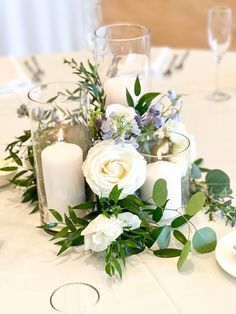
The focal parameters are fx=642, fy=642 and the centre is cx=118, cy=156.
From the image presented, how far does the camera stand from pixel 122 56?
1413mm

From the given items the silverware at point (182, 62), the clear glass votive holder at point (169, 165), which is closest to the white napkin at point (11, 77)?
the silverware at point (182, 62)

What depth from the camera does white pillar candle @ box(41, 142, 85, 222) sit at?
122 centimetres

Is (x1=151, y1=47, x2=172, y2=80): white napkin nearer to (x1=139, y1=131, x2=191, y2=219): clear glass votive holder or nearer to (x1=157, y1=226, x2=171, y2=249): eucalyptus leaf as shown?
(x1=139, y1=131, x2=191, y2=219): clear glass votive holder

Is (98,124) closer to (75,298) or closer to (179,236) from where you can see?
(179,236)

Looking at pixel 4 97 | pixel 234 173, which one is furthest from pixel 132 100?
pixel 4 97

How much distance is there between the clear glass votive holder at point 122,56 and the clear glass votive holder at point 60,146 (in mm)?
113

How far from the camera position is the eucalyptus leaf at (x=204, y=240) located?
117cm

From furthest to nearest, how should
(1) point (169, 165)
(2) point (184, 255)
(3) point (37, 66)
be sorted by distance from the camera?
(3) point (37, 66), (1) point (169, 165), (2) point (184, 255)

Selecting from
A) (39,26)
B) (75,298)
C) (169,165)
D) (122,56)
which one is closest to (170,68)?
(122,56)

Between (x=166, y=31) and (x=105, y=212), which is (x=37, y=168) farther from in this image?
(x=166, y=31)

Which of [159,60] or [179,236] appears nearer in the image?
[179,236]

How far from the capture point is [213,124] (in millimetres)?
1762

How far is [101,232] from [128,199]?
0.08 metres

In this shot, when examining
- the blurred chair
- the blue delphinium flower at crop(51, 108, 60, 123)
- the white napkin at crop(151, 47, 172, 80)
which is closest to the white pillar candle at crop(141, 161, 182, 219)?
the blue delphinium flower at crop(51, 108, 60, 123)
